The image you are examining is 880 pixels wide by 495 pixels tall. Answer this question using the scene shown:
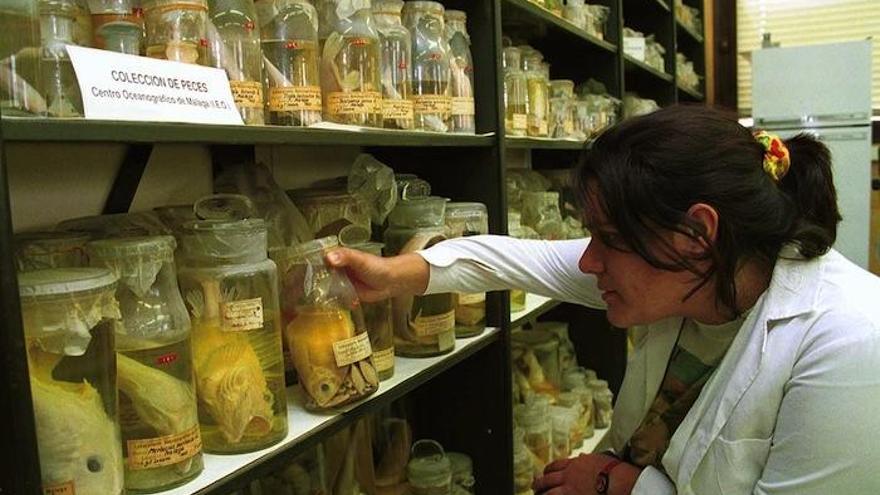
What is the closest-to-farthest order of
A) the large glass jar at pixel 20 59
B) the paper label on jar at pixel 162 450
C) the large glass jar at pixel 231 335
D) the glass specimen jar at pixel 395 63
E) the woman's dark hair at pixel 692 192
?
the large glass jar at pixel 20 59 < the paper label on jar at pixel 162 450 < the large glass jar at pixel 231 335 < the woman's dark hair at pixel 692 192 < the glass specimen jar at pixel 395 63

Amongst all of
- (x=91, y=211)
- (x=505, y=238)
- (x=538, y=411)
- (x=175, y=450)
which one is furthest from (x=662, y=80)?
(x=175, y=450)

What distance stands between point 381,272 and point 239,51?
17.0 inches

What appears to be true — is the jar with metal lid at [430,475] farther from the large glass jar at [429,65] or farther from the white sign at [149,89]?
the white sign at [149,89]

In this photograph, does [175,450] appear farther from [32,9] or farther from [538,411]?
[538,411]

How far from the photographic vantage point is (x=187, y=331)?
2.93 ft

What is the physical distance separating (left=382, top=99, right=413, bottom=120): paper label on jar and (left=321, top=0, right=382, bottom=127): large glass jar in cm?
6

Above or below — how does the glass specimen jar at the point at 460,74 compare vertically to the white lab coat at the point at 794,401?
above

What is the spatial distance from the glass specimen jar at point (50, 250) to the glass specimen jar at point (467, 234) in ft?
2.41

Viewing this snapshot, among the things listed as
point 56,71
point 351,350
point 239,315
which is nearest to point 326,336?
point 351,350

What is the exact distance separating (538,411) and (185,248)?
47.6 inches

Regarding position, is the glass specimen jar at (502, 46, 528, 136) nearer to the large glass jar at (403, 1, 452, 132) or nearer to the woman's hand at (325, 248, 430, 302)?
the large glass jar at (403, 1, 452, 132)

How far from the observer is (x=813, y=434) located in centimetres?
103

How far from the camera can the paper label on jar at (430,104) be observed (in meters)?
1.38

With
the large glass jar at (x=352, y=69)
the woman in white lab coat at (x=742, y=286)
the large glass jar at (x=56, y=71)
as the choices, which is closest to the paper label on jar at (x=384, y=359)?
the woman in white lab coat at (x=742, y=286)
